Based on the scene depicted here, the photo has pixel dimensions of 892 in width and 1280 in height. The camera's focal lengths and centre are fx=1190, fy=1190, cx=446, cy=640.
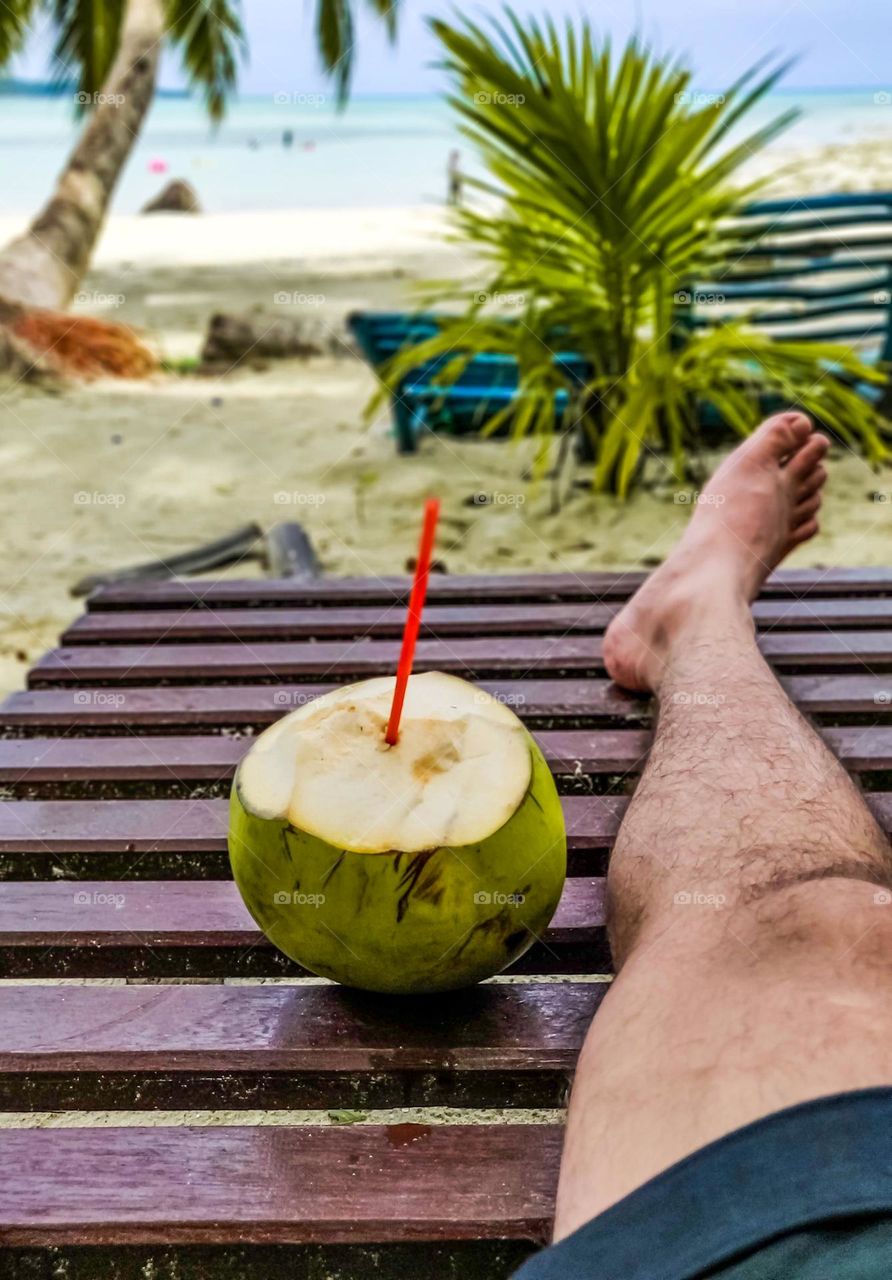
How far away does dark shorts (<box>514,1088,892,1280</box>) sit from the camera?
0.68m

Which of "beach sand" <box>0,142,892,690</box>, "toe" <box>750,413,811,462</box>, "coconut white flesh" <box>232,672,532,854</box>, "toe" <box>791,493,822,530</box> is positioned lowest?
"beach sand" <box>0,142,892,690</box>

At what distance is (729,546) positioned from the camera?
6.28ft

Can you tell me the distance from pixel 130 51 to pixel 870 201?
601 cm

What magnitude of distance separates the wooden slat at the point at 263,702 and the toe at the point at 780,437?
51 cm

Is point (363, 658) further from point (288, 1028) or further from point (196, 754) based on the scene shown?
point (288, 1028)

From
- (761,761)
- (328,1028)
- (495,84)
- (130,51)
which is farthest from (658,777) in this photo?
(130,51)

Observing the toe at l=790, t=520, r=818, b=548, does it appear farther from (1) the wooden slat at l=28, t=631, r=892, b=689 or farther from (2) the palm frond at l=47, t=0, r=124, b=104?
(2) the palm frond at l=47, t=0, r=124, b=104

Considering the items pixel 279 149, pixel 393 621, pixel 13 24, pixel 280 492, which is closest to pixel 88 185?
pixel 13 24

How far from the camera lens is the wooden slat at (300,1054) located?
101cm

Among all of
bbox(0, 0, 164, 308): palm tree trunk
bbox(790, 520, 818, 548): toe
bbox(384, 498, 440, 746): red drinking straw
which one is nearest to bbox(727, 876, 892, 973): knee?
bbox(384, 498, 440, 746): red drinking straw

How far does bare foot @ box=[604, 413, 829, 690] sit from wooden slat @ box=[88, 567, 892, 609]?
10 cm

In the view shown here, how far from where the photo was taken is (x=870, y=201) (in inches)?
170

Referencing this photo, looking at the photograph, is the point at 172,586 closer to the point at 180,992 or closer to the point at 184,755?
the point at 184,755

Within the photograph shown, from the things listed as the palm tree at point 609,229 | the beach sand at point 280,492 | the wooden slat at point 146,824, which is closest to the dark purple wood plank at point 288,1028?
the wooden slat at point 146,824
